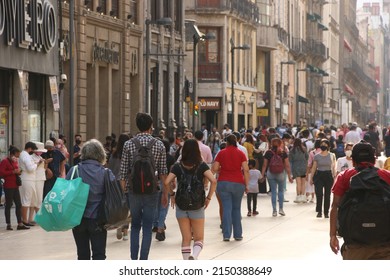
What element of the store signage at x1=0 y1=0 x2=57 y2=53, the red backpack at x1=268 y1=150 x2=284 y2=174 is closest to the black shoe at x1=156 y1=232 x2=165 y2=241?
the red backpack at x1=268 y1=150 x2=284 y2=174

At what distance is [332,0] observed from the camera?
130625mm

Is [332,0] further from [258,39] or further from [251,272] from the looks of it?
[251,272]

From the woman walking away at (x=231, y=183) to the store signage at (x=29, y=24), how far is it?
12.6 meters

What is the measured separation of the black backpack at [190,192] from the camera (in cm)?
1614

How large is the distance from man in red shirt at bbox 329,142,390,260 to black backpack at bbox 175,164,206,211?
5006mm

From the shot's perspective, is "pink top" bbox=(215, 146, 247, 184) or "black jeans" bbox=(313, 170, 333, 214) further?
"black jeans" bbox=(313, 170, 333, 214)

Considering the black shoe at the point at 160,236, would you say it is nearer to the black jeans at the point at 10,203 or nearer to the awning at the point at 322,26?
the black jeans at the point at 10,203

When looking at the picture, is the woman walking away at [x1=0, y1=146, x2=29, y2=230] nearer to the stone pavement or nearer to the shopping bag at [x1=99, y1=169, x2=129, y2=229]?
the stone pavement

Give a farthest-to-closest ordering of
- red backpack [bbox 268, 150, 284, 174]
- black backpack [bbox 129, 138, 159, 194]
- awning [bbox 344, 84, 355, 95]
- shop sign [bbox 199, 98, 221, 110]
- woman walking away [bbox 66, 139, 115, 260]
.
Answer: awning [bbox 344, 84, 355, 95] → shop sign [bbox 199, 98, 221, 110] → red backpack [bbox 268, 150, 284, 174] → black backpack [bbox 129, 138, 159, 194] → woman walking away [bbox 66, 139, 115, 260]

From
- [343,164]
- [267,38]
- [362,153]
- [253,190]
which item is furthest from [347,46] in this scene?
[362,153]

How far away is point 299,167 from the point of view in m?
32.3

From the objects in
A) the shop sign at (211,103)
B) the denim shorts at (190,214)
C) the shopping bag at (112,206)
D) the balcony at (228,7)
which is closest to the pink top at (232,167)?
the denim shorts at (190,214)

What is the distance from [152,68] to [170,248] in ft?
113

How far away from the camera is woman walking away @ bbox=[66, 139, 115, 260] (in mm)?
13375
